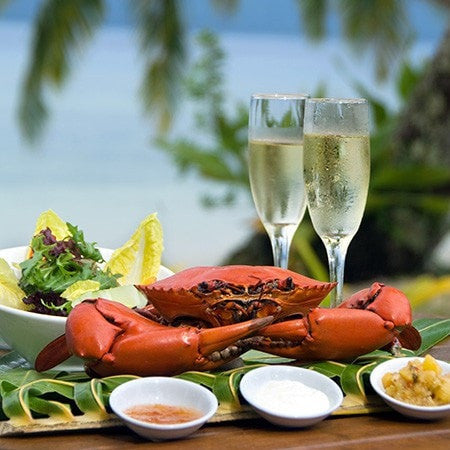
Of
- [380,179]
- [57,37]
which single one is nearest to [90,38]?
[57,37]

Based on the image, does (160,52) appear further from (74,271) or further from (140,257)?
(74,271)

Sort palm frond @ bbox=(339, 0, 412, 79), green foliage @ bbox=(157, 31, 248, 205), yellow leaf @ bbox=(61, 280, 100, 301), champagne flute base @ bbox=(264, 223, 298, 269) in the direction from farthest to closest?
palm frond @ bbox=(339, 0, 412, 79)
green foliage @ bbox=(157, 31, 248, 205)
champagne flute base @ bbox=(264, 223, 298, 269)
yellow leaf @ bbox=(61, 280, 100, 301)

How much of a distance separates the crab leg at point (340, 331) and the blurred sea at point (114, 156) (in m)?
5.51

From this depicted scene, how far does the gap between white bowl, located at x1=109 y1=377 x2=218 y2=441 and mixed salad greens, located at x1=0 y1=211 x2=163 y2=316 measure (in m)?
0.38

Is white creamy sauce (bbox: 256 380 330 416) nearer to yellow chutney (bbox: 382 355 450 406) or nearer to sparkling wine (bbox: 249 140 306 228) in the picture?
yellow chutney (bbox: 382 355 450 406)

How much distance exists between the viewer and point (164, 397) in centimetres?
208

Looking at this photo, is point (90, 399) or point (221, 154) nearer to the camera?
point (90, 399)

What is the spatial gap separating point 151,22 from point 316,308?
11.1 metres

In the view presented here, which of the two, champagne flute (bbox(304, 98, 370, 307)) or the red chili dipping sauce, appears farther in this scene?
champagne flute (bbox(304, 98, 370, 307))

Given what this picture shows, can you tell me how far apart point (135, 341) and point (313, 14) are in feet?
40.7

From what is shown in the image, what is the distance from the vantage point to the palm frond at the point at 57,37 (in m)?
12.4

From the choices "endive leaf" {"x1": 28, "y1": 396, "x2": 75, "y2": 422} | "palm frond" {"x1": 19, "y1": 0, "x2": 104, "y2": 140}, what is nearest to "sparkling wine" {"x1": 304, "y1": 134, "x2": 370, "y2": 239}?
"endive leaf" {"x1": 28, "y1": 396, "x2": 75, "y2": 422}

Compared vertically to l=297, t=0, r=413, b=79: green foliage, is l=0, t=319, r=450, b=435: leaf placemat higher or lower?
lower

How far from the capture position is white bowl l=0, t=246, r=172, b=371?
2.27 metres
